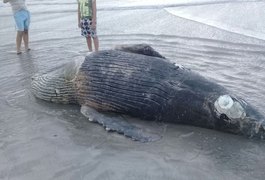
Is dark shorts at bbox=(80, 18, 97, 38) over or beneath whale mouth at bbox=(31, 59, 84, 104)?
over

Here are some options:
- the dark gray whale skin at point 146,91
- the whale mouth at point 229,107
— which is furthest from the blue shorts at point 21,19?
the whale mouth at point 229,107

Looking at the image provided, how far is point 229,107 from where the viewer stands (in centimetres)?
636

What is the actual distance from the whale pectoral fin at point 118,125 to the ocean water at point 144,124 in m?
0.10

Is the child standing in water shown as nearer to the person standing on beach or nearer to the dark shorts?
the dark shorts

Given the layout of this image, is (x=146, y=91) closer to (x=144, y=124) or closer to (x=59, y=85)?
(x=144, y=124)

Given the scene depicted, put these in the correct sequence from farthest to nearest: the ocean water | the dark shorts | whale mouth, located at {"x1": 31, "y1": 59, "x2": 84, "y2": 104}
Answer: the dark shorts
whale mouth, located at {"x1": 31, "y1": 59, "x2": 84, "y2": 104}
the ocean water

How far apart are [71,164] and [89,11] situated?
5.93 meters

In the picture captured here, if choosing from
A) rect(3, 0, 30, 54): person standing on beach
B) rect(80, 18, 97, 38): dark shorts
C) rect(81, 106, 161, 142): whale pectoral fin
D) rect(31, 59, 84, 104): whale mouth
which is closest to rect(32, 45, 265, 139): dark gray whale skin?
rect(31, 59, 84, 104): whale mouth

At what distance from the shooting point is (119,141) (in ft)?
21.8

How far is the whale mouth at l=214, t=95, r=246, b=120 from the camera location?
6316mm

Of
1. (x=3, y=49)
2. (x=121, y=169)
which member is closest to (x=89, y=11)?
(x=3, y=49)

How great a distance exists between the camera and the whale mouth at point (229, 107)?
6.32 meters

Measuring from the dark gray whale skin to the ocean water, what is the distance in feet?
0.70

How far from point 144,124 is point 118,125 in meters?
0.46
